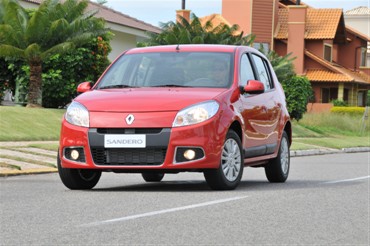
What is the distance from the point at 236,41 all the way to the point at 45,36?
1194 cm

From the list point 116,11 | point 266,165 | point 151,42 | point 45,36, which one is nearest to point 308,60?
point 116,11

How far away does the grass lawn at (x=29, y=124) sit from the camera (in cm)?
2313

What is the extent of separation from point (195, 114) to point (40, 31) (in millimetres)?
20721

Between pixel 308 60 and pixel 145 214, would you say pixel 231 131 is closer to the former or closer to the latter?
pixel 145 214

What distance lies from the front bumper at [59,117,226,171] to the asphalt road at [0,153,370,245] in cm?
34

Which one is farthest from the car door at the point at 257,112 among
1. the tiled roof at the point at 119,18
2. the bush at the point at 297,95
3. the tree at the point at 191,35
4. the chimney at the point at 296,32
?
the chimney at the point at 296,32

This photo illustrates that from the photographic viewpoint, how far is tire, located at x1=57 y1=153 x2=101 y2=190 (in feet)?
38.5

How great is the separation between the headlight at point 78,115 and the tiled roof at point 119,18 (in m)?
30.0

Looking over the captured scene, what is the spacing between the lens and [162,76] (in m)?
12.4

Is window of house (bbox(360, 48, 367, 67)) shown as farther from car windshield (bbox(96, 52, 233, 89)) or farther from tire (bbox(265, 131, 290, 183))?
car windshield (bbox(96, 52, 233, 89))

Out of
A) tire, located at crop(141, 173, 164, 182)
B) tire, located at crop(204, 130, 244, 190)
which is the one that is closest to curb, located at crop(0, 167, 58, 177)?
tire, located at crop(141, 173, 164, 182)

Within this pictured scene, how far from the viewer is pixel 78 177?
11898 millimetres

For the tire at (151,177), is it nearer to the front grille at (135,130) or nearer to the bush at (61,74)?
A: the front grille at (135,130)

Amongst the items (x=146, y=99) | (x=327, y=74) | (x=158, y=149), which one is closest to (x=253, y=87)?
(x=146, y=99)
